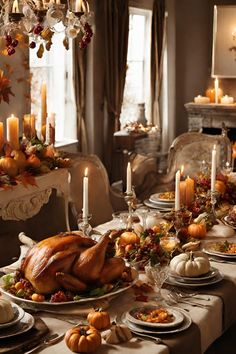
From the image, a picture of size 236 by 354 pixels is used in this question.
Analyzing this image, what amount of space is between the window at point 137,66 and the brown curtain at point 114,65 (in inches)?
22.2

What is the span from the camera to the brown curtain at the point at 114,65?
24.0 feet

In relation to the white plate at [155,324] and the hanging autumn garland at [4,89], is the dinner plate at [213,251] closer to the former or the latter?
the white plate at [155,324]

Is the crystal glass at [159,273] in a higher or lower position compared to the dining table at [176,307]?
higher

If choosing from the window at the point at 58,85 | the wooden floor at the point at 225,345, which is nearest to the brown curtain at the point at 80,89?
the window at the point at 58,85

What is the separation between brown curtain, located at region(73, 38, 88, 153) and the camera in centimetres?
691

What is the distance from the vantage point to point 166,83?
28.6 ft

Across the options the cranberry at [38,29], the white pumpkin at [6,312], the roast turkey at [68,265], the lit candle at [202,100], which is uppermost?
the cranberry at [38,29]

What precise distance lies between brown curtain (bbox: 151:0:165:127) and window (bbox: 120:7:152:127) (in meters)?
0.07

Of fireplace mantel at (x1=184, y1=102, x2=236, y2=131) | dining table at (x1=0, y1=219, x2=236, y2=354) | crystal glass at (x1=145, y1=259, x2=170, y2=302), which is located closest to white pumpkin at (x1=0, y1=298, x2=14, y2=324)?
dining table at (x1=0, y1=219, x2=236, y2=354)

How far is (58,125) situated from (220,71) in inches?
106

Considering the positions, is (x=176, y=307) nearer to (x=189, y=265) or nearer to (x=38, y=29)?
(x=189, y=265)

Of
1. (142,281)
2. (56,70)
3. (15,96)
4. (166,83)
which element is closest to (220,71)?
(166,83)

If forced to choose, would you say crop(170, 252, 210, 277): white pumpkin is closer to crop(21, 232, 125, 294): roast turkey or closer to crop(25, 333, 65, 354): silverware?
crop(21, 232, 125, 294): roast turkey

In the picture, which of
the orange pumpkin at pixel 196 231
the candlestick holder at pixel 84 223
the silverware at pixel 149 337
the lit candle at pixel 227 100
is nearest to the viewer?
the silverware at pixel 149 337
